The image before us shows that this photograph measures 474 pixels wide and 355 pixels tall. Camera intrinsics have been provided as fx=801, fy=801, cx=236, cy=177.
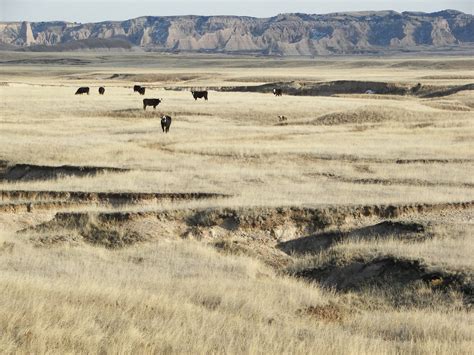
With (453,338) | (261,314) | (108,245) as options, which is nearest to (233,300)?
(261,314)

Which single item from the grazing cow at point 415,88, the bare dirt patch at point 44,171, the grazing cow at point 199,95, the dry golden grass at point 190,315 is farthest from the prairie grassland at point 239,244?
the grazing cow at point 415,88

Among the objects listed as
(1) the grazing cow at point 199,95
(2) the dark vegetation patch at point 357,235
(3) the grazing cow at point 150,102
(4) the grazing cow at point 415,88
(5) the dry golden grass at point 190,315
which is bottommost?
(4) the grazing cow at point 415,88

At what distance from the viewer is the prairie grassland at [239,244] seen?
29.0 ft

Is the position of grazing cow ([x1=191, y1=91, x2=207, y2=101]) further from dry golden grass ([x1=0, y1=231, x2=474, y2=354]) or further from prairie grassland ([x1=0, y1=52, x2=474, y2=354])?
dry golden grass ([x1=0, y1=231, x2=474, y2=354])

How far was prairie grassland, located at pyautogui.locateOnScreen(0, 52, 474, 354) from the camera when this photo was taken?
884 centimetres

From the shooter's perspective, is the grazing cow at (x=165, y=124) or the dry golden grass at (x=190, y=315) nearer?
the dry golden grass at (x=190, y=315)

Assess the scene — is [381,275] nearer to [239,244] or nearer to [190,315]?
[239,244]

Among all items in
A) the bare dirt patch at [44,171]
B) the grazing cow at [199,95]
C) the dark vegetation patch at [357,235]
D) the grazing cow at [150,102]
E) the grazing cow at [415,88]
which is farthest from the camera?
the grazing cow at [415,88]

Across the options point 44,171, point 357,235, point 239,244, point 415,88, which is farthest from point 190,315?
point 415,88

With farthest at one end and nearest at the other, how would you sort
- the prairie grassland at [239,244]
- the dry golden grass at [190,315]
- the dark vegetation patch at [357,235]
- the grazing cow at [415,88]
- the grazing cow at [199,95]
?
the grazing cow at [415,88], the grazing cow at [199,95], the dark vegetation patch at [357,235], the prairie grassland at [239,244], the dry golden grass at [190,315]

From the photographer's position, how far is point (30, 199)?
2164 centimetres

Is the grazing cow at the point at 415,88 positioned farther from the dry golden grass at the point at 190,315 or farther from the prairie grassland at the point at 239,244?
the dry golden grass at the point at 190,315

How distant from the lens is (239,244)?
17844mm

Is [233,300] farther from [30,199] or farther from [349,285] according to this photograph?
[30,199]
